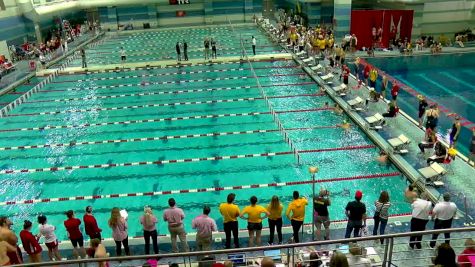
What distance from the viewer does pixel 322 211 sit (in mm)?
7473

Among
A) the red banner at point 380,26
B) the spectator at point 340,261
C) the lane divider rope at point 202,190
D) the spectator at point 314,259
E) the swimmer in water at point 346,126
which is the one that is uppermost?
the red banner at point 380,26

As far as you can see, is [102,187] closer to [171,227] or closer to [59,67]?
[171,227]

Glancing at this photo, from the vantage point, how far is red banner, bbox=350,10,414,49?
78.3ft

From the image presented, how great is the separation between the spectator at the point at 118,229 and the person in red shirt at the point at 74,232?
0.64 metres

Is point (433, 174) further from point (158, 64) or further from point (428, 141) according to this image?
point (158, 64)

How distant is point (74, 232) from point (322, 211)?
4494 mm

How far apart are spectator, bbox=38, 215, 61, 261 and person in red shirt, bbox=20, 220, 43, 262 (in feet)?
0.56

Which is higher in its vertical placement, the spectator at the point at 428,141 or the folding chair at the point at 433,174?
the spectator at the point at 428,141

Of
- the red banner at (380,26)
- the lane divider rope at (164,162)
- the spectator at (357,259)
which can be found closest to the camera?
the spectator at (357,259)

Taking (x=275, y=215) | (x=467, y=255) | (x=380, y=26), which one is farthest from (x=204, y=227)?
(x=380, y=26)

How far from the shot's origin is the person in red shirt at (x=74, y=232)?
7.34m

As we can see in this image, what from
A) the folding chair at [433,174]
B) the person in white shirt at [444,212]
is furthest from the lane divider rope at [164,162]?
the person in white shirt at [444,212]

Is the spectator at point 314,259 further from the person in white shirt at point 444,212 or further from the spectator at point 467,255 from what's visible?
the person in white shirt at point 444,212

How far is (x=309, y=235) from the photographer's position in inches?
321
